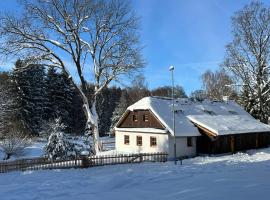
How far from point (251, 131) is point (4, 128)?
29.6 metres

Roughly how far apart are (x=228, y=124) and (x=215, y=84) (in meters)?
37.8

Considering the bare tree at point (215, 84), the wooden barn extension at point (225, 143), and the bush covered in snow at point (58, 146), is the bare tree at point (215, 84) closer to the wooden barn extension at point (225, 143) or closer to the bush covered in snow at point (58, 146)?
the wooden barn extension at point (225, 143)

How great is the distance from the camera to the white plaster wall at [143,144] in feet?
114

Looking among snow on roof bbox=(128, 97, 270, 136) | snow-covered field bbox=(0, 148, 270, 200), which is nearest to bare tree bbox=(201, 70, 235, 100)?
snow on roof bbox=(128, 97, 270, 136)

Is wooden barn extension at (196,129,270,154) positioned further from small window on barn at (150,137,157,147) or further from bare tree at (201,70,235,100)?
bare tree at (201,70,235,100)

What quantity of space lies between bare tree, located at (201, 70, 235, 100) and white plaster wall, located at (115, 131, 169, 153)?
31414mm

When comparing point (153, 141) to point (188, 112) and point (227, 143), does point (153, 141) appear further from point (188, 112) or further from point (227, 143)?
point (227, 143)

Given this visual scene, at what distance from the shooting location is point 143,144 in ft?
123

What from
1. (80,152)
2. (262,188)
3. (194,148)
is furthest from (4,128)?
(262,188)

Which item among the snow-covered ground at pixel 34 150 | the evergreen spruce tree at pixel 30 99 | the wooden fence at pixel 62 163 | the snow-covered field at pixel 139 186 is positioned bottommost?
the snow-covered field at pixel 139 186

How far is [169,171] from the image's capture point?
23.0m

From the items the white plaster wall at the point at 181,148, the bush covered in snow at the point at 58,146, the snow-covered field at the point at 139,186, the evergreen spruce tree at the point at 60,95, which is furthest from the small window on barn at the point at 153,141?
the evergreen spruce tree at the point at 60,95

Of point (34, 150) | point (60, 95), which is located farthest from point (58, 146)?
point (60, 95)

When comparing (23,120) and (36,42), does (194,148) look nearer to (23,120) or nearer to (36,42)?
(36,42)
